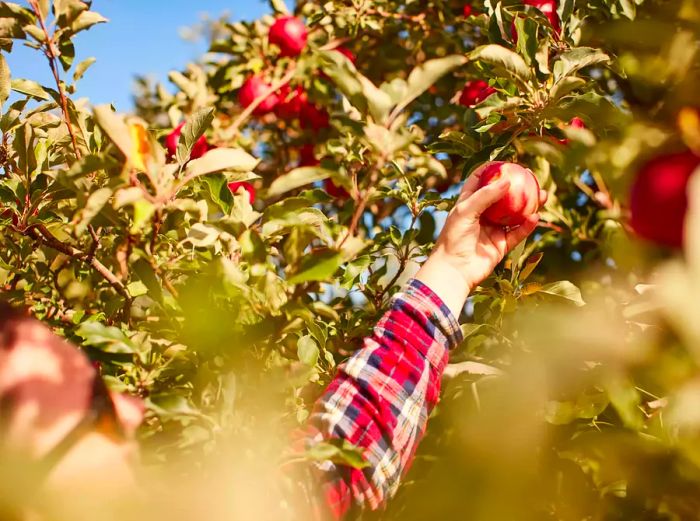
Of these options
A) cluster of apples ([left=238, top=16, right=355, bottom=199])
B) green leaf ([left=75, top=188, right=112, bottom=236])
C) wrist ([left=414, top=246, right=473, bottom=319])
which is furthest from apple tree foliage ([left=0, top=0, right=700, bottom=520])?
cluster of apples ([left=238, top=16, right=355, bottom=199])

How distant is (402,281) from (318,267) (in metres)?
0.88

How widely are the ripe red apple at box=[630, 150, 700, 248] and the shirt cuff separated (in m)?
0.54

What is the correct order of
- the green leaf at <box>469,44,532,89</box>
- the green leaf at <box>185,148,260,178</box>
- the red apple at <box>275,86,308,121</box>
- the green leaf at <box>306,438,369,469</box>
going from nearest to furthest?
the green leaf at <box>306,438,369,469</box> → the green leaf at <box>185,148,260,178</box> → the green leaf at <box>469,44,532,89</box> → the red apple at <box>275,86,308,121</box>

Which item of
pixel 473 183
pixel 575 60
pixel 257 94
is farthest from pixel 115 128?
pixel 257 94

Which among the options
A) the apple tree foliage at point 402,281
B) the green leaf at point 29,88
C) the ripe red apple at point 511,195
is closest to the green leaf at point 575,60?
the apple tree foliage at point 402,281

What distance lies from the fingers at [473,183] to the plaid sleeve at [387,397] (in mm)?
235

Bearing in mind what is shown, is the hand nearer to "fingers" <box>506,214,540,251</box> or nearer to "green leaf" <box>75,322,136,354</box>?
"fingers" <box>506,214,540,251</box>

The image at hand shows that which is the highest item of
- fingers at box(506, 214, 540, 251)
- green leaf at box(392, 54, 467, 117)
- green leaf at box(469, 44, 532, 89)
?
green leaf at box(469, 44, 532, 89)

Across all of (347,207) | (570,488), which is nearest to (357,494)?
(570,488)

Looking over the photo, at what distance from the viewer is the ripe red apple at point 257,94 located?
7.57 feet

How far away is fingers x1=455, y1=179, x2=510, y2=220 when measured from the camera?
1.05 metres

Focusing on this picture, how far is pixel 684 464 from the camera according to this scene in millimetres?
504

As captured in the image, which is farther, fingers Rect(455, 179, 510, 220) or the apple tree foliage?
fingers Rect(455, 179, 510, 220)

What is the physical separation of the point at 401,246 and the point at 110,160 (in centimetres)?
77
